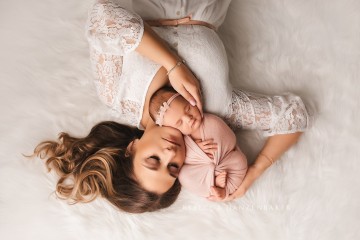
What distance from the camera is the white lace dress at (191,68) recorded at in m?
1.36

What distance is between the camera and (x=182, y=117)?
1345 mm

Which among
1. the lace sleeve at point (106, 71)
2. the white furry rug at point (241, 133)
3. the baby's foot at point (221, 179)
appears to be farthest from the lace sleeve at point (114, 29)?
the baby's foot at point (221, 179)

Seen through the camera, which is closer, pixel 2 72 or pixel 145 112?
pixel 145 112

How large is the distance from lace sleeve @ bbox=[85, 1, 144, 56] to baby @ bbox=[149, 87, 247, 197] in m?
0.19

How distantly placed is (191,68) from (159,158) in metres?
0.32

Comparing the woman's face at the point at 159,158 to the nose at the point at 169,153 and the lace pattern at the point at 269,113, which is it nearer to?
the nose at the point at 169,153

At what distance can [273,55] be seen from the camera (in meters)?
1.61

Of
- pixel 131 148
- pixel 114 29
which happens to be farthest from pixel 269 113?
pixel 114 29

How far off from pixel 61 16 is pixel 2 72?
0.31 metres

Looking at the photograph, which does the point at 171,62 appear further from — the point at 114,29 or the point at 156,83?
the point at 114,29

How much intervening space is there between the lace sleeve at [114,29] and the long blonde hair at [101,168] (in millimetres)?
347

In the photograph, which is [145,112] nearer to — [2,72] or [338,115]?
[2,72]

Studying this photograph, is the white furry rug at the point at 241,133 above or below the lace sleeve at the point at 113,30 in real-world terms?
below

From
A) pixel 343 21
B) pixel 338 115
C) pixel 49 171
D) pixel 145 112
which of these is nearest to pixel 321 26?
pixel 343 21
